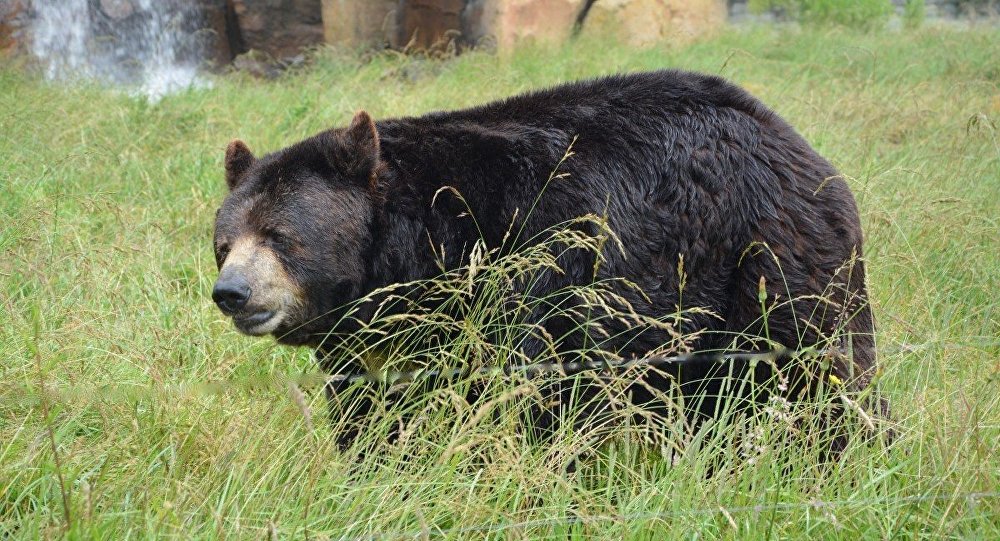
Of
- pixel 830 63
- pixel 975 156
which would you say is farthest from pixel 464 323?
pixel 830 63

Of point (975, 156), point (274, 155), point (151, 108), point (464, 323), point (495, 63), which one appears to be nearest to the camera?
point (464, 323)

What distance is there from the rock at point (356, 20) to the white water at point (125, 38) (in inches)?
70.7

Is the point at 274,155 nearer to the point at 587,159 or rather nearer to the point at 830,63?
the point at 587,159

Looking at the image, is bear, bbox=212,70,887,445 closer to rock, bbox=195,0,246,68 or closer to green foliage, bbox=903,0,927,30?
rock, bbox=195,0,246,68

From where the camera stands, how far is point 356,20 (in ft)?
41.3

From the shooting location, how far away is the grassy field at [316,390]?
2635 mm

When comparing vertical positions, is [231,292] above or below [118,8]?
above

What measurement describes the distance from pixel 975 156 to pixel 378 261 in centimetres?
465

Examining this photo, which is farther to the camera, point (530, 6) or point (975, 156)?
point (530, 6)

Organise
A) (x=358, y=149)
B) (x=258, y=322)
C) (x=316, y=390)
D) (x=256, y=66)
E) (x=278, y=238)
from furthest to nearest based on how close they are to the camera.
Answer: (x=256, y=66) < (x=358, y=149) < (x=278, y=238) < (x=258, y=322) < (x=316, y=390)

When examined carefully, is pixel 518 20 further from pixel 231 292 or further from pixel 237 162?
pixel 231 292

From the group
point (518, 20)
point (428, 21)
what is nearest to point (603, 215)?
point (518, 20)

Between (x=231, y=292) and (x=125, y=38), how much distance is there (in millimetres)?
10321

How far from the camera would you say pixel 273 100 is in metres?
8.65
